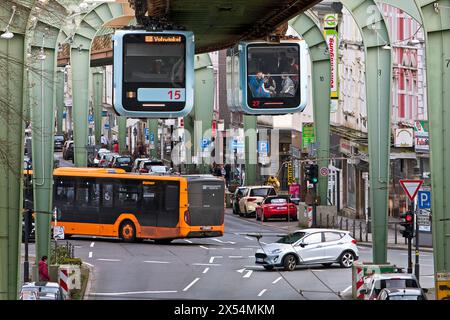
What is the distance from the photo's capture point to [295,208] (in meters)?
72.4

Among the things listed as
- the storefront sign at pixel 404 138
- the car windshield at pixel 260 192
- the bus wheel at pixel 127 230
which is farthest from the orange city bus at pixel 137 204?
the car windshield at pixel 260 192

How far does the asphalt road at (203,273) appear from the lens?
3994cm

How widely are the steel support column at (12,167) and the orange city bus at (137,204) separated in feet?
92.8

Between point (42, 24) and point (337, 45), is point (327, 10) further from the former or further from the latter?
point (42, 24)

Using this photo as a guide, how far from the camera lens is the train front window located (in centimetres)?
3594

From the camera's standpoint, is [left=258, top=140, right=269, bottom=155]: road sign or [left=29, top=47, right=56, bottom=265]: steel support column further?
[left=258, top=140, right=269, bottom=155]: road sign

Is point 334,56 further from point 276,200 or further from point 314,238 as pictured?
point 314,238

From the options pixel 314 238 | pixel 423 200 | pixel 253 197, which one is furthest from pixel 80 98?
pixel 423 200

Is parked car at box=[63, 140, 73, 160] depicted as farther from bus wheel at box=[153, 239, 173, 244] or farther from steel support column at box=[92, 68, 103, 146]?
bus wheel at box=[153, 239, 173, 244]

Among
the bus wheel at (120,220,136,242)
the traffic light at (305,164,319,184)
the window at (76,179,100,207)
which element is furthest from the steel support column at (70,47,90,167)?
the traffic light at (305,164,319,184)

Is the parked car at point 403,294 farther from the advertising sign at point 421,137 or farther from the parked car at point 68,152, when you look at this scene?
the parked car at point 68,152

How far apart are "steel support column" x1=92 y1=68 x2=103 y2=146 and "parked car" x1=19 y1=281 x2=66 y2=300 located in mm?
108758

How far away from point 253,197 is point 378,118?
36.8m

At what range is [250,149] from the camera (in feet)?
277
